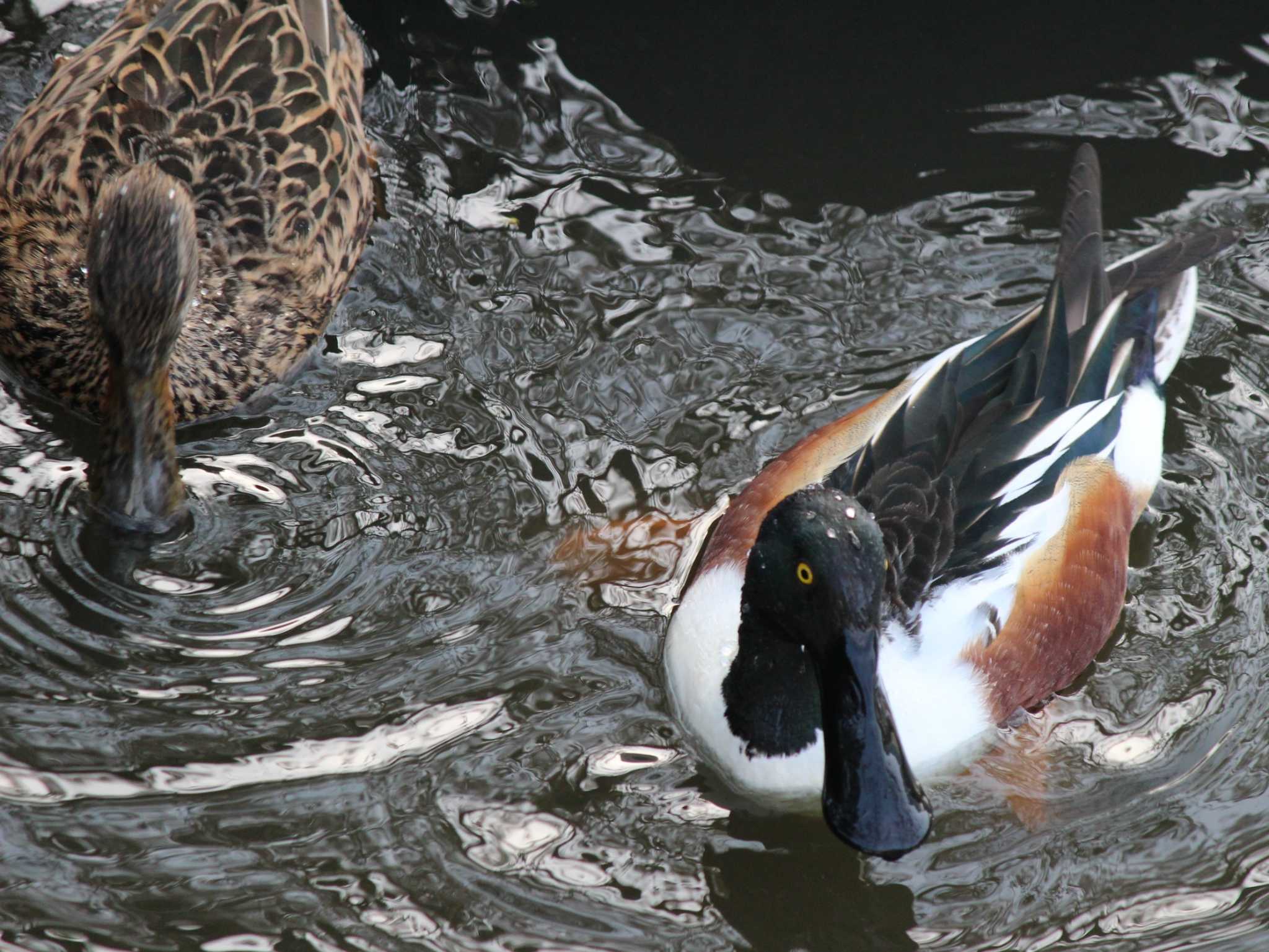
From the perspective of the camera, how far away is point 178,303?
484 cm

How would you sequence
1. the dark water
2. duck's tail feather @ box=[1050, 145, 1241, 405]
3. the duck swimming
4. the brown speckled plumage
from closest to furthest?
1. the dark water
2. the duck swimming
3. duck's tail feather @ box=[1050, 145, 1241, 405]
4. the brown speckled plumage

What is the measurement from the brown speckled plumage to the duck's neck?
423 mm

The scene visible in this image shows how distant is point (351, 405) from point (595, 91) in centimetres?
206

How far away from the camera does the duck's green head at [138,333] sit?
4738mm

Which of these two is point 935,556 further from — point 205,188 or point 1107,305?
point 205,188

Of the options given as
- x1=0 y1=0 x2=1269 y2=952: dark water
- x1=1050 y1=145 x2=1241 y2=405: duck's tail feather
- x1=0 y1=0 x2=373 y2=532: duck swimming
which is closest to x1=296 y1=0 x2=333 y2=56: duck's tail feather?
x1=0 y1=0 x2=373 y2=532: duck swimming

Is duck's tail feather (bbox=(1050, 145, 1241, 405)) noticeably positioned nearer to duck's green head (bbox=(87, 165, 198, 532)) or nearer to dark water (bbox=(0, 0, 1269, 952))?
dark water (bbox=(0, 0, 1269, 952))

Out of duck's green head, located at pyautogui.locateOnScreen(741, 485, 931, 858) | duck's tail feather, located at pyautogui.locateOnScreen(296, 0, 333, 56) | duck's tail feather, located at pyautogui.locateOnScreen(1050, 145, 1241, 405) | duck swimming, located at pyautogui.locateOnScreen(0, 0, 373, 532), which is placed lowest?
duck's green head, located at pyautogui.locateOnScreen(741, 485, 931, 858)

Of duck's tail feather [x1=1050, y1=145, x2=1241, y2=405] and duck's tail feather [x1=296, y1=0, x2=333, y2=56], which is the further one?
duck's tail feather [x1=296, y1=0, x2=333, y2=56]

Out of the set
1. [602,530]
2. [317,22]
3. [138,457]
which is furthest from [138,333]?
[317,22]

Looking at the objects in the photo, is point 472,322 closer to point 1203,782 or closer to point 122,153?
point 122,153

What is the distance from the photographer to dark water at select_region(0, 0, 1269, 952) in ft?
13.7

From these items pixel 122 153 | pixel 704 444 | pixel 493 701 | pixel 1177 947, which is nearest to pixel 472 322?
pixel 704 444

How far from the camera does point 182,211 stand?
493cm
